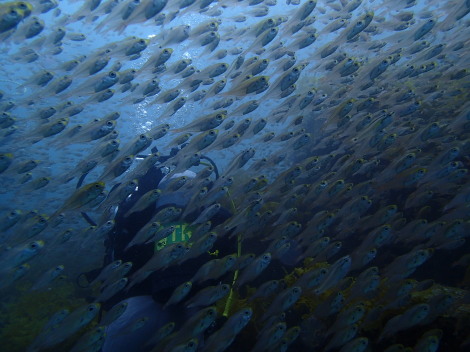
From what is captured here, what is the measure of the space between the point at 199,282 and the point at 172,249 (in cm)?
72

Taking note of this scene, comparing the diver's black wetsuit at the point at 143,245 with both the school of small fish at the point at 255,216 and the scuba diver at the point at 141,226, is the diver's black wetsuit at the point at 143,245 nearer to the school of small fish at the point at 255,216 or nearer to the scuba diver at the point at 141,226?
the scuba diver at the point at 141,226

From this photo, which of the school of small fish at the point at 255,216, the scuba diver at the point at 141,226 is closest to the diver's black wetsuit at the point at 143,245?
the scuba diver at the point at 141,226

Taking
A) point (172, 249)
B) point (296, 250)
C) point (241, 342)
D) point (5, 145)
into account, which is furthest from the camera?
point (5, 145)

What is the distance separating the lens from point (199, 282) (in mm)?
4648

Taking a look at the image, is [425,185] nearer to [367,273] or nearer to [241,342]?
[367,273]

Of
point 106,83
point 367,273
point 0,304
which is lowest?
point 0,304

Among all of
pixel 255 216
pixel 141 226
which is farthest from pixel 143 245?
pixel 255 216

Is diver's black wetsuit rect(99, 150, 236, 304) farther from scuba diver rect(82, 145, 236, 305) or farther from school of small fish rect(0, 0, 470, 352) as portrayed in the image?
school of small fish rect(0, 0, 470, 352)

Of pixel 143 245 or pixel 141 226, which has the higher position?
pixel 141 226

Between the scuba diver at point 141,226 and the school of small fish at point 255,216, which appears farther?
the scuba diver at point 141,226

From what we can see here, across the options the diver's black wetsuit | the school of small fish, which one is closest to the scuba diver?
the diver's black wetsuit

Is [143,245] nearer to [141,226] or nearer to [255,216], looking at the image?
[141,226]

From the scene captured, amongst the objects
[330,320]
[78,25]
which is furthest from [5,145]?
[330,320]

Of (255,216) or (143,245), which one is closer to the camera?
(143,245)
